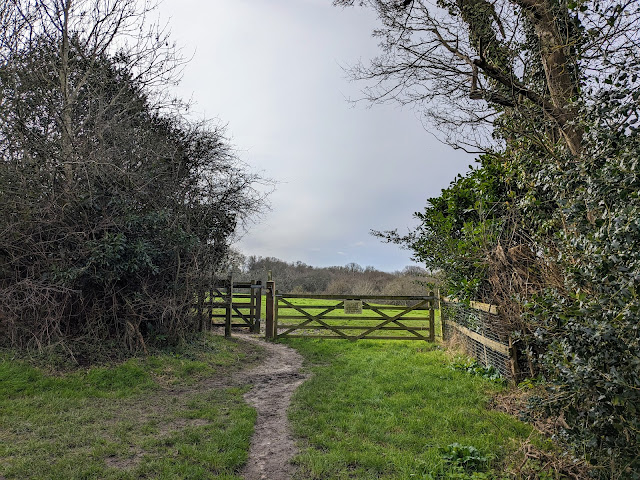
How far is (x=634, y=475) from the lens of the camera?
254cm

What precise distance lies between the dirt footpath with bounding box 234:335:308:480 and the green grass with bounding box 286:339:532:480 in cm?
19

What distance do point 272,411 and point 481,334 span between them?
169 inches

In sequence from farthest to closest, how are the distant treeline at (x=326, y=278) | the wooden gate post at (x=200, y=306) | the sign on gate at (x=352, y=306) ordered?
the distant treeline at (x=326, y=278) → the sign on gate at (x=352, y=306) → the wooden gate post at (x=200, y=306)

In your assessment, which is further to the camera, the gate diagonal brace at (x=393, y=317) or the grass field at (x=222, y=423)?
the gate diagonal brace at (x=393, y=317)

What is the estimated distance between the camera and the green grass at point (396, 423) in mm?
3607

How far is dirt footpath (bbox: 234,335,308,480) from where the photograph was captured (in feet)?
12.2

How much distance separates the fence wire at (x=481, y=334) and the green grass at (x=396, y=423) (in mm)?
426

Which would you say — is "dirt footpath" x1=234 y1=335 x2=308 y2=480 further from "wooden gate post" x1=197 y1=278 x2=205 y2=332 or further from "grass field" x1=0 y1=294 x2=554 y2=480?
"wooden gate post" x1=197 y1=278 x2=205 y2=332

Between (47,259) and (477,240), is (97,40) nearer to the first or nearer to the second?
(47,259)

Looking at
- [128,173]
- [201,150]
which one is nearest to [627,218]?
[128,173]

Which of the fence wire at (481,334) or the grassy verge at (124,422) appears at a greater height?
the fence wire at (481,334)

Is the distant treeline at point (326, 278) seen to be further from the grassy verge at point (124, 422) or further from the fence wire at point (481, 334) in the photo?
the grassy verge at point (124, 422)

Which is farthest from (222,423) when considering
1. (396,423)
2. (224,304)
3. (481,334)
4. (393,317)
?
(393,317)

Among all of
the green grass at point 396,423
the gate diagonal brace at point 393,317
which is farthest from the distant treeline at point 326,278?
the green grass at point 396,423
